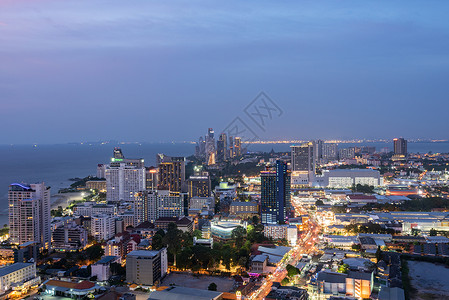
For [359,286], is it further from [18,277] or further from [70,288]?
[18,277]

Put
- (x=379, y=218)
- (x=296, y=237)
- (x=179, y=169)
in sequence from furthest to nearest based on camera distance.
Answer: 1. (x=179, y=169)
2. (x=379, y=218)
3. (x=296, y=237)

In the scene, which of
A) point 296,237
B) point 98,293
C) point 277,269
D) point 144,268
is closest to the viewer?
point 98,293

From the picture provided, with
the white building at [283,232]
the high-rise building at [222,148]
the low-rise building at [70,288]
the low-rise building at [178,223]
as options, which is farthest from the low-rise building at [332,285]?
the high-rise building at [222,148]

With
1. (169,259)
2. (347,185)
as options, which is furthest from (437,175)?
(169,259)

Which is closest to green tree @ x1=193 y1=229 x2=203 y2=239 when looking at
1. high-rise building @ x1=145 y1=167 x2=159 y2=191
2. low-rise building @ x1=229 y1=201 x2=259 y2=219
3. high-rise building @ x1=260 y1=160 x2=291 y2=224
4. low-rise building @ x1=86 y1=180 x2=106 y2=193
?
high-rise building @ x1=260 y1=160 x2=291 y2=224

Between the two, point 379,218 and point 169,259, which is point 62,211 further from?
point 379,218

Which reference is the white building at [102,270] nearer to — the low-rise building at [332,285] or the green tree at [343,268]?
the low-rise building at [332,285]
